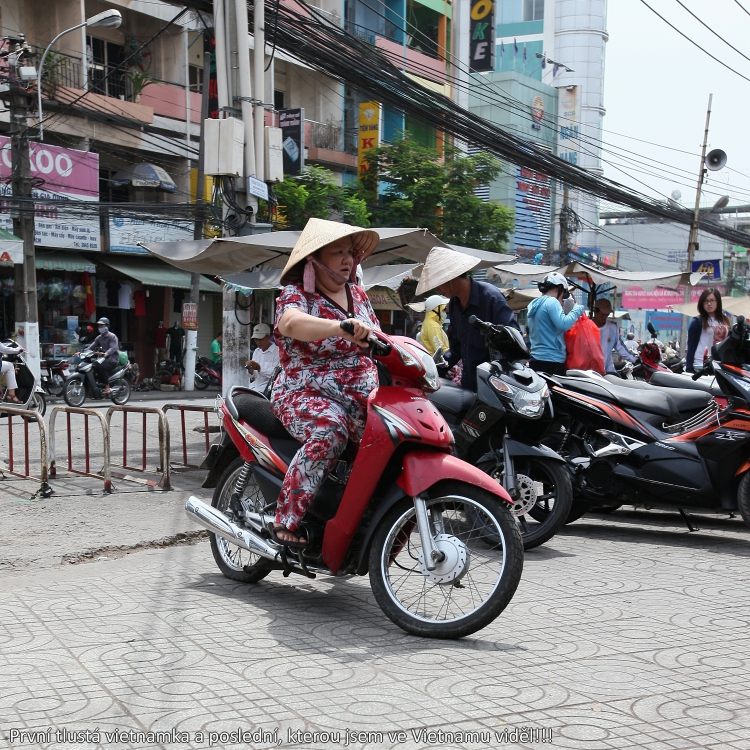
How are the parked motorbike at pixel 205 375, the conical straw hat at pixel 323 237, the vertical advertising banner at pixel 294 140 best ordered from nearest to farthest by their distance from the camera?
the conical straw hat at pixel 323 237 < the parked motorbike at pixel 205 375 < the vertical advertising banner at pixel 294 140

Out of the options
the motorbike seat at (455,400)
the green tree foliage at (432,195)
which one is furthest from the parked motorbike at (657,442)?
the green tree foliage at (432,195)

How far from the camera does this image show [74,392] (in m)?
18.3

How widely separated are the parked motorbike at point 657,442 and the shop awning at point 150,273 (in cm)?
1782

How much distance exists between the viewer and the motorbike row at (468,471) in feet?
12.4

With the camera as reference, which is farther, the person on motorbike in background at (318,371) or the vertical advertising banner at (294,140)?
the vertical advertising banner at (294,140)

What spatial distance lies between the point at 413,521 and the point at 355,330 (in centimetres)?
86

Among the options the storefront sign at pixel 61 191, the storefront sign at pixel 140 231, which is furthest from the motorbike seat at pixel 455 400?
the storefront sign at pixel 140 231

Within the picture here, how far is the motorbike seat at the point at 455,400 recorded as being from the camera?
586 centimetres

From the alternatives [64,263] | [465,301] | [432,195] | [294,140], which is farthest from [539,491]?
[432,195]

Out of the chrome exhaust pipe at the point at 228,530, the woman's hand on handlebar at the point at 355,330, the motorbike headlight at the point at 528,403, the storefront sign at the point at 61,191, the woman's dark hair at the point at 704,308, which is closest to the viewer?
the woman's hand on handlebar at the point at 355,330

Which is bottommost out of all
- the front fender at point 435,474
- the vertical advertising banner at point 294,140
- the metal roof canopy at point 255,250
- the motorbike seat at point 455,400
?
the front fender at point 435,474

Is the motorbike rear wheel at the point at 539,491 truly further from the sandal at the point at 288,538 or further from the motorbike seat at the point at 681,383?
the sandal at the point at 288,538

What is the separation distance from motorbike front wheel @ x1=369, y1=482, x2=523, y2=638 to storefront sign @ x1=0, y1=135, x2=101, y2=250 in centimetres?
1823

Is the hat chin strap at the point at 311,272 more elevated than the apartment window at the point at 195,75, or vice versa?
the apartment window at the point at 195,75
